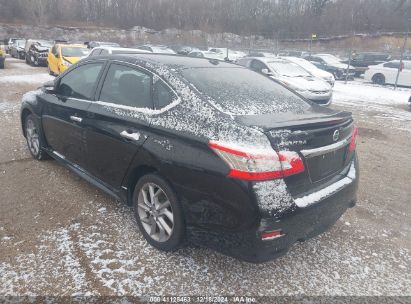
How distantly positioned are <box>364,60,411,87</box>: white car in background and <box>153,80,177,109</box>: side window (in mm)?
18096

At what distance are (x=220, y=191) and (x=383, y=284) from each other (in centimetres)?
165

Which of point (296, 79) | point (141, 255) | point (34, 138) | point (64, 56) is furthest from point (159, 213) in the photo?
point (64, 56)

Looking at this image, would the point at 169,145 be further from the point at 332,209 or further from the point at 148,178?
the point at 332,209

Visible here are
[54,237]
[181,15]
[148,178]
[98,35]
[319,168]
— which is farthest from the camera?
[181,15]

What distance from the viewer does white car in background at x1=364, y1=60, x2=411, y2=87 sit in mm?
17250

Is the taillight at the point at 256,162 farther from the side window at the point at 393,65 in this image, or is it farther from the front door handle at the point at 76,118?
the side window at the point at 393,65

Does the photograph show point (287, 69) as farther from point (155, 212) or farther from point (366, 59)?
point (366, 59)

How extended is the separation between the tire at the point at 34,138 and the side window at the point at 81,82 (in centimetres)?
89

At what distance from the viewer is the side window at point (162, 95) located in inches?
111

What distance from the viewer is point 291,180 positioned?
2371 millimetres

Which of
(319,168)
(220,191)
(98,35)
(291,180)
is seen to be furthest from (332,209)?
(98,35)

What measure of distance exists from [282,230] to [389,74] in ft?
61.7

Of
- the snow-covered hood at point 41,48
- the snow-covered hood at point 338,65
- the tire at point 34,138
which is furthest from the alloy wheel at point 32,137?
the snow-covered hood at point 338,65

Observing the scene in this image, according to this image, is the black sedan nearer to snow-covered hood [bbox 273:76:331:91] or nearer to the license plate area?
the license plate area
